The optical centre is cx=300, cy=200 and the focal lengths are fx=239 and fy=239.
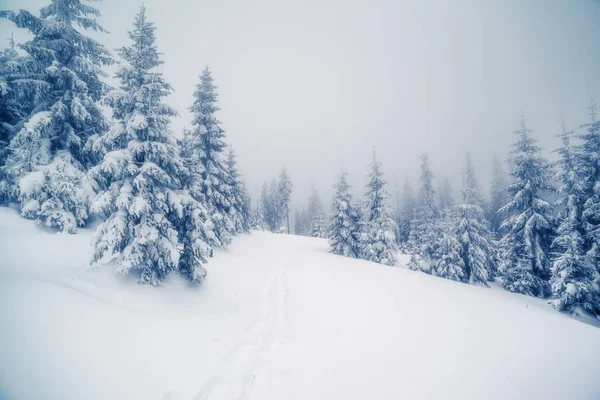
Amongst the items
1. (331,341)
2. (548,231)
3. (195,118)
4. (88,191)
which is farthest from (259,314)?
(548,231)

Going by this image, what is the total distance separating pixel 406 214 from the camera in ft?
165

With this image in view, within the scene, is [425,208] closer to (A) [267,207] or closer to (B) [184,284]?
(B) [184,284]

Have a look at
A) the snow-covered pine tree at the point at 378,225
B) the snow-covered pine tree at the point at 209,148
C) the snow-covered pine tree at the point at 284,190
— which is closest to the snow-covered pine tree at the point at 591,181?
the snow-covered pine tree at the point at 378,225

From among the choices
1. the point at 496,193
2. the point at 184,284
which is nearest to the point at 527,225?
the point at 184,284

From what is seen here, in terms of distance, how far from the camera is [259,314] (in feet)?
31.0

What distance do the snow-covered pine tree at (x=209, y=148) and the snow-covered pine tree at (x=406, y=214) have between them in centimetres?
2941

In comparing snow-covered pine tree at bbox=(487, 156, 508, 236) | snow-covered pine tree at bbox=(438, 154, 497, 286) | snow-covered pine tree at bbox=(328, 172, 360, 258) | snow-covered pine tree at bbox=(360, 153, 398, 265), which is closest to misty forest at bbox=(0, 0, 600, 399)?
snow-covered pine tree at bbox=(438, 154, 497, 286)

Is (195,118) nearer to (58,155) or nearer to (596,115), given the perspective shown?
(58,155)

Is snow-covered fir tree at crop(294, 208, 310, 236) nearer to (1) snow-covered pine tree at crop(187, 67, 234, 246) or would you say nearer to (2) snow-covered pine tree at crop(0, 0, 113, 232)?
(1) snow-covered pine tree at crop(187, 67, 234, 246)

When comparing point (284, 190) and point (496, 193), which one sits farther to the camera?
point (284, 190)

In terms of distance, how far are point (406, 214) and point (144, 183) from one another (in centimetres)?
5040

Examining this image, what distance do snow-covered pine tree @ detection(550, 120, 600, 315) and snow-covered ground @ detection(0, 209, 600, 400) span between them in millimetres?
4380

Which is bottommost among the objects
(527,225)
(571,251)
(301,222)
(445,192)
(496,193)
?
(301,222)

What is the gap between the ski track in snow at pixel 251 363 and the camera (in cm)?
505
